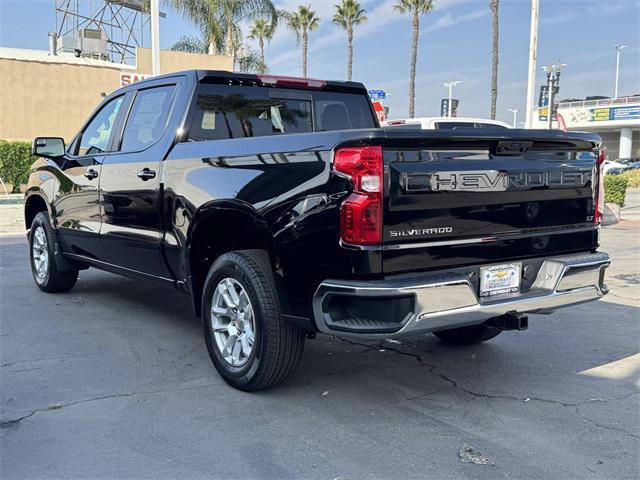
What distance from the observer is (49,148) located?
657 centimetres

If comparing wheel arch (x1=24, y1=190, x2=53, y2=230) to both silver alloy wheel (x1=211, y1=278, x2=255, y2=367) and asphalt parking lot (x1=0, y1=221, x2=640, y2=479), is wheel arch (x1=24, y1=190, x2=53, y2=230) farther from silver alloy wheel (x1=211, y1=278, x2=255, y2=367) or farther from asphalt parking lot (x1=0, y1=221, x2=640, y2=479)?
silver alloy wheel (x1=211, y1=278, x2=255, y2=367)

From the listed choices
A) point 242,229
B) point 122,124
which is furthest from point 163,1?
point 242,229

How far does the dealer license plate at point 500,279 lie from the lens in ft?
12.1

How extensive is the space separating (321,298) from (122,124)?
10.1ft

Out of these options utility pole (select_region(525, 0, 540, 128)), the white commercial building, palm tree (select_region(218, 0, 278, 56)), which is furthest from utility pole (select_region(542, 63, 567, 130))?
the white commercial building

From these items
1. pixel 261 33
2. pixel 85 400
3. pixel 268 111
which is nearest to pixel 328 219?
pixel 85 400

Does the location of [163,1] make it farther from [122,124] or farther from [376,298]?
[376,298]

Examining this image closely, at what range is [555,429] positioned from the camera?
3693 mm

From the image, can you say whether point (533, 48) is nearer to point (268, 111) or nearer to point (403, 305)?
point (268, 111)

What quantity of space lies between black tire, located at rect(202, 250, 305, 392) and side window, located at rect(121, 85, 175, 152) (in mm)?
1495

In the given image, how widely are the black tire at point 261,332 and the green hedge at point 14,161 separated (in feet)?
65.2

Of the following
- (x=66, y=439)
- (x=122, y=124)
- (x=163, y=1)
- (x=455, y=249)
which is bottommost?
(x=66, y=439)

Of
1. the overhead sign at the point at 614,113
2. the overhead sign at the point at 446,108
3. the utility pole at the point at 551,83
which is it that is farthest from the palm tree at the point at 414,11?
the overhead sign at the point at 614,113

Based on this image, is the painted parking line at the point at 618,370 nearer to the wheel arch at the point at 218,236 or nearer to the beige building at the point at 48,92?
the wheel arch at the point at 218,236
